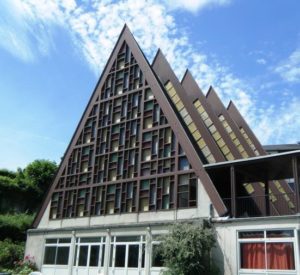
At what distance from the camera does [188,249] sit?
19.6 metres

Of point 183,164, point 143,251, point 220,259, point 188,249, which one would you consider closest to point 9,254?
point 143,251

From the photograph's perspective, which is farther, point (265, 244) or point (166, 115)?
point (166, 115)

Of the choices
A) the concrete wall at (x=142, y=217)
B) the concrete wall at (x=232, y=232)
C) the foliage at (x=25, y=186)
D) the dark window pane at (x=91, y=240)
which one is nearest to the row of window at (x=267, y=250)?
the concrete wall at (x=232, y=232)

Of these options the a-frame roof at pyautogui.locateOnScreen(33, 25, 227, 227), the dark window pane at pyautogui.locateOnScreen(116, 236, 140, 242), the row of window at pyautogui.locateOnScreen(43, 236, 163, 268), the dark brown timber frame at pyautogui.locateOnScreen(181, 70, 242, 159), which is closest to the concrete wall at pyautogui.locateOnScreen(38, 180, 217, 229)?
the a-frame roof at pyautogui.locateOnScreen(33, 25, 227, 227)

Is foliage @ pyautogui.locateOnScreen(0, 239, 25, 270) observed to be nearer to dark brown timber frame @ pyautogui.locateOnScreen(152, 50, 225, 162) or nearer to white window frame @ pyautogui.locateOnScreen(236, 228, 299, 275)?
dark brown timber frame @ pyautogui.locateOnScreen(152, 50, 225, 162)

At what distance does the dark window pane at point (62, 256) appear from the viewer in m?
27.4

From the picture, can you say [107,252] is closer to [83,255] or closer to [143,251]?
[83,255]

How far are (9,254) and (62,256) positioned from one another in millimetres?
5771

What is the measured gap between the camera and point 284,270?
18.1 m

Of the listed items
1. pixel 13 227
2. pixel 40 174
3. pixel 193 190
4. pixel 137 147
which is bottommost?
pixel 13 227

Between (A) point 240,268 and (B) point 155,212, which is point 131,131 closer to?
(B) point 155,212

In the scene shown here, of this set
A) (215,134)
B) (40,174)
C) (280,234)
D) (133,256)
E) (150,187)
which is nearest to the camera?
(280,234)

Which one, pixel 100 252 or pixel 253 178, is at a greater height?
pixel 253 178

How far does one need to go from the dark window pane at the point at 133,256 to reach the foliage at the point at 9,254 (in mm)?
11369
